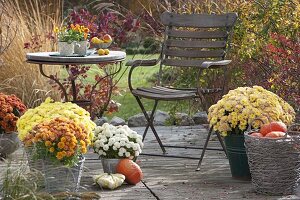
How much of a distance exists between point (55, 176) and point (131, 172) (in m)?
0.63

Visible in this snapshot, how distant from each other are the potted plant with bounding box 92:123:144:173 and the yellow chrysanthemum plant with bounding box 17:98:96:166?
362 mm

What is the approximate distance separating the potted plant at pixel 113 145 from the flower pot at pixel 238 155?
0.65 meters

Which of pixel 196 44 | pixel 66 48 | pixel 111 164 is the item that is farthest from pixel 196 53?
pixel 111 164

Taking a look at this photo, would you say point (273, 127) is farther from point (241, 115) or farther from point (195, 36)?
point (195, 36)

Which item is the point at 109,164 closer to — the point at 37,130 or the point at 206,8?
the point at 37,130

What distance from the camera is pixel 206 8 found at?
8453 millimetres

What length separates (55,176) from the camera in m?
5.16

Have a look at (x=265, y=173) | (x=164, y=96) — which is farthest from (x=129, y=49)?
(x=265, y=173)

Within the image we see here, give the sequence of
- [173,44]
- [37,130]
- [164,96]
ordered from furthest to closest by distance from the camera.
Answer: [173,44] < [164,96] < [37,130]

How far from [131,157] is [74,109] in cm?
64

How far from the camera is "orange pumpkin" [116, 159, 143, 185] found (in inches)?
220

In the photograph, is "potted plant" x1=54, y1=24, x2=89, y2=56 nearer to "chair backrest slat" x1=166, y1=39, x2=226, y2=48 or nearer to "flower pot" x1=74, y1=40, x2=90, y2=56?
"flower pot" x1=74, y1=40, x2=90, y2=56

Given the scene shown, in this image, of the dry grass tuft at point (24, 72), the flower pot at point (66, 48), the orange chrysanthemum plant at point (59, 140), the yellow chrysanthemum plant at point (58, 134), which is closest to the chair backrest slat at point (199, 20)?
the flower pot at point (66, 48)

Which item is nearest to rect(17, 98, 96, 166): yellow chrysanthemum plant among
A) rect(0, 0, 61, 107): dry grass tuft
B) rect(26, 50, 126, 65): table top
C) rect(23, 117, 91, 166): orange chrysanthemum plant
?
rect(23, 117, 91, 166): orange chrysanthemum plant
